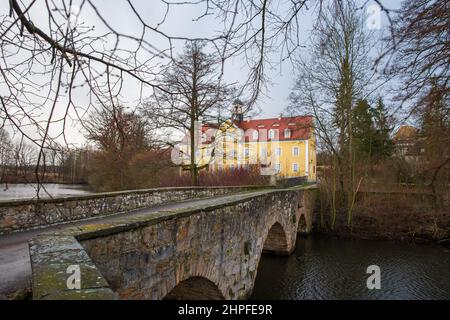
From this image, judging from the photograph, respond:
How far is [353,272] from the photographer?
1209 centimetres

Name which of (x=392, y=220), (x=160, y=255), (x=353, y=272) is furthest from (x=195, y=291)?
(x=392, y=220)

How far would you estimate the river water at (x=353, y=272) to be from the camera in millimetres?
10172

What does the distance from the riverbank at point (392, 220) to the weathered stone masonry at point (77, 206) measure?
33.7 ft

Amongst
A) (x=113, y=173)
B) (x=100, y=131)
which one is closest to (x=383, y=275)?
(x=100, y=131)

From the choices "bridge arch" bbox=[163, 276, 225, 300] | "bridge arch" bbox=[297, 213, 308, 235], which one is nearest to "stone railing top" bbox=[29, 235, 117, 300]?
"bridge arch" bbox=[163, 276, 225, 300]

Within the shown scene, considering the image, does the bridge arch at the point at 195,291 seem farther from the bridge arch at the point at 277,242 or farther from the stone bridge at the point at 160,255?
the bridge arch at the point at 277,242

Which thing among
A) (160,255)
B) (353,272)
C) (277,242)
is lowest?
(353,272)

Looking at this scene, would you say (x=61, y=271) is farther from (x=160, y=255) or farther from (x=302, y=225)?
(x=302, y=225)

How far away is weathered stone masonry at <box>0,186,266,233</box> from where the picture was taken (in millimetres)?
6021

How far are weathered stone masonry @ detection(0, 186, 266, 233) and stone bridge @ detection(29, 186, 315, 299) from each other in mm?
379

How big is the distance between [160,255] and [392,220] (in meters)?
16.4

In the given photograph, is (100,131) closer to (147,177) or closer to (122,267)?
(122,267)

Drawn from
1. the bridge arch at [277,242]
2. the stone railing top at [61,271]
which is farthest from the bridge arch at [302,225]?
the stone railing top at [61,271]

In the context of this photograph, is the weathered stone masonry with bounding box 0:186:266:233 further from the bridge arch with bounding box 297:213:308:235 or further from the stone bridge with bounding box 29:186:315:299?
the bridge arch with bounding box 297:213:308:235
